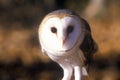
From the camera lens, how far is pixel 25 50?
108 inches

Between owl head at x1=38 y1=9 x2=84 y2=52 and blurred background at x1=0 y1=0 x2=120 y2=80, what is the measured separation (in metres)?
1.37

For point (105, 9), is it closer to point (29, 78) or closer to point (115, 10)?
point (115, 10)

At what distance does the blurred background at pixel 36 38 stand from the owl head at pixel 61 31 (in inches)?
53.9

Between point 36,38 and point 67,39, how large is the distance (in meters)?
1.88

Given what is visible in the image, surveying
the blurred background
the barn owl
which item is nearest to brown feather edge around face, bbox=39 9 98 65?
the barn owl

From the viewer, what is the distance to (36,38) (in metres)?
2.85

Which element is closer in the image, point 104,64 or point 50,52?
point 50,52

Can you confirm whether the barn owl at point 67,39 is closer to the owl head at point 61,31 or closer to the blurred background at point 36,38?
the owl head at point 61,31

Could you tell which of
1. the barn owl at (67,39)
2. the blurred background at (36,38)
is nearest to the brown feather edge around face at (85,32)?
the barn owl at (67,39)

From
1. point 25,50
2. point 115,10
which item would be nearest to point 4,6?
point 25,50

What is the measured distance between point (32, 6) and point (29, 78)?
72 centimetres

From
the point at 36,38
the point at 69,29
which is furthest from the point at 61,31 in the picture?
the point at 36,38

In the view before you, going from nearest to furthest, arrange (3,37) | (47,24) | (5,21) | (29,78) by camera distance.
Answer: (47,24)
(29,78)
(3,37)
(5,21)

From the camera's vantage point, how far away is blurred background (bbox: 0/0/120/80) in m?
2.60
